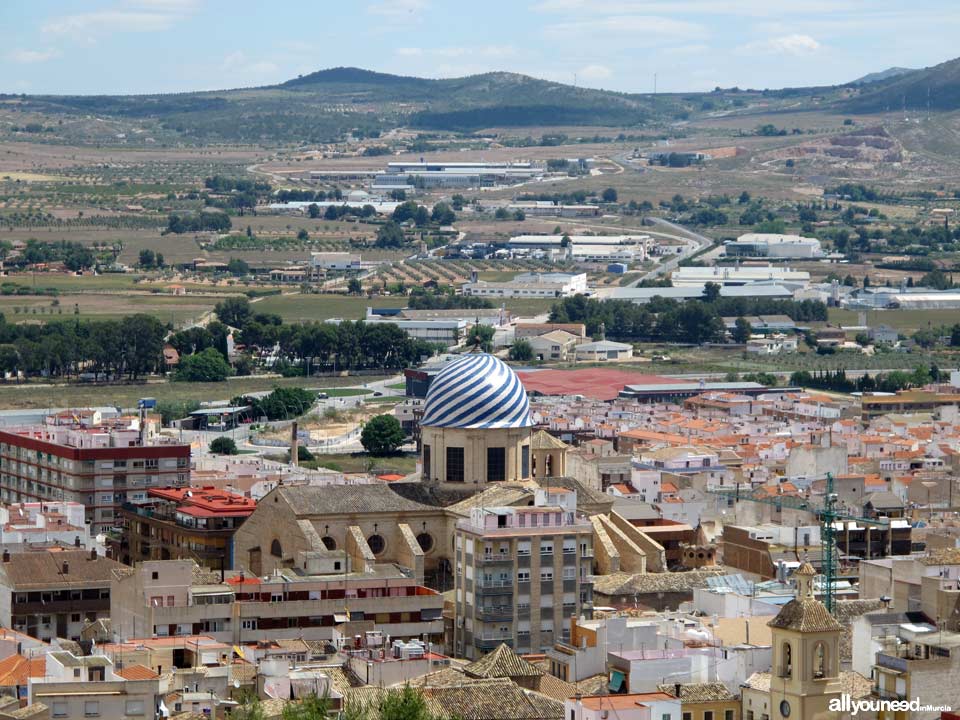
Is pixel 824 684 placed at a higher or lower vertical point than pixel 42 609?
higher

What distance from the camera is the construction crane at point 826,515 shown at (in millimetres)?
40375

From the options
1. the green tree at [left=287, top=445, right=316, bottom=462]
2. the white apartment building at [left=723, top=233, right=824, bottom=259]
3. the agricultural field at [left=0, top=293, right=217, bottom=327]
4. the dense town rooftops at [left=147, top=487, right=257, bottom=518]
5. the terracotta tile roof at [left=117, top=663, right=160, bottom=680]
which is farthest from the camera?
the white apartment building at [left=723, top=233, right=824, bottom=259]

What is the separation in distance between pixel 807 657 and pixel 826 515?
14081 millimetres

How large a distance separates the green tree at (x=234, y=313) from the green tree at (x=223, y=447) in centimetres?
3953

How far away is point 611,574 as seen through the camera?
1811 inches

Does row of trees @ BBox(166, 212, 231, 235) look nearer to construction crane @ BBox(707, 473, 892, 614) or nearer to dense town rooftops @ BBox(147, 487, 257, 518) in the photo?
construction crane @ BBox(707, 473, 892, 614)

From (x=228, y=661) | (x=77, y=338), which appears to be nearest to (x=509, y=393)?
(x=228, y=661)

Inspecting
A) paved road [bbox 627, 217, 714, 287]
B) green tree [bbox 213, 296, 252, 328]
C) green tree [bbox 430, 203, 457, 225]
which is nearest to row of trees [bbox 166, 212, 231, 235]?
green tree [bbox 430, 203, 457, 225]

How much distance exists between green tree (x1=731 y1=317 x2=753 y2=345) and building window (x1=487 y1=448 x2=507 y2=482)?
7415 centimetres

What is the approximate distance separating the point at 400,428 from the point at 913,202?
125m

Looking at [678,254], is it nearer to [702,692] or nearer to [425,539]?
[425,539]

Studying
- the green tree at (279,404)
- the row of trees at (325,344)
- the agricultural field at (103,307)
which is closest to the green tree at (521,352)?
the row of trees at (325,344)

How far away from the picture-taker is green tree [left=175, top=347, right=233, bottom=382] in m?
101

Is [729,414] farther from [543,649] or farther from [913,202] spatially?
[913,202]
